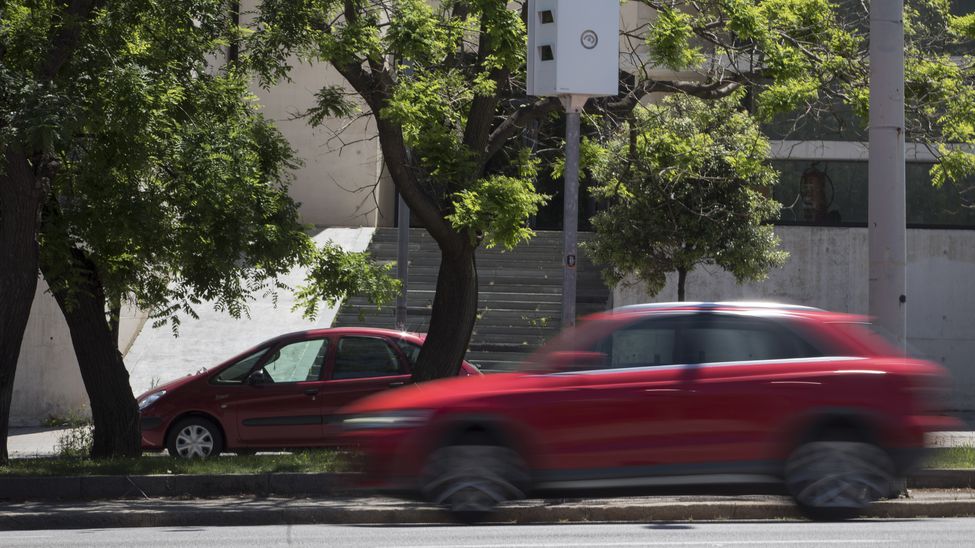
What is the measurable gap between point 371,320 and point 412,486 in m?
14.9

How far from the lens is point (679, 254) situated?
62.0 ft

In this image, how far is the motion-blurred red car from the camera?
8.11m

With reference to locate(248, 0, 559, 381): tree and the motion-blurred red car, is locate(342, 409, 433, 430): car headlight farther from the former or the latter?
locate(248, 0, 559, 381): tree

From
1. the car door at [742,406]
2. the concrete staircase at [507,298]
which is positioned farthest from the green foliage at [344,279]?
the concrete staircase at [507,298]

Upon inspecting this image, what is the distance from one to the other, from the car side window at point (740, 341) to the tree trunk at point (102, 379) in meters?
7.53

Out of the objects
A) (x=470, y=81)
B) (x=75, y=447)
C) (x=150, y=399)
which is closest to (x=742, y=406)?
(x=470, y=81)

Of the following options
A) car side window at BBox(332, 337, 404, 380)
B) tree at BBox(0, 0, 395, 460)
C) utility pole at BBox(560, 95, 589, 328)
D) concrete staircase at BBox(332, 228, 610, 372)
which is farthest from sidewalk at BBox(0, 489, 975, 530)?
concrete staircase at BBox(332, 228, 610, 372)

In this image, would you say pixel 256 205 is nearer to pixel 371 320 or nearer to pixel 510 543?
pixel 510 543

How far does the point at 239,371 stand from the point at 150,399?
111 centimetres

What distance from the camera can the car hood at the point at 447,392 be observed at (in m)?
8.26

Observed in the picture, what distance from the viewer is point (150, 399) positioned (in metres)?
14.5

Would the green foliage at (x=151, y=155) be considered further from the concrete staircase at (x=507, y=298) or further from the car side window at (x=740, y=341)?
the concrete staircase at (x=507, y=298)

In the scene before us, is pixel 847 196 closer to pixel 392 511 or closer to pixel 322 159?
pixel 322 159

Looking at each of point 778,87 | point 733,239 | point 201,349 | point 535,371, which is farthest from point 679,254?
point 535,371
